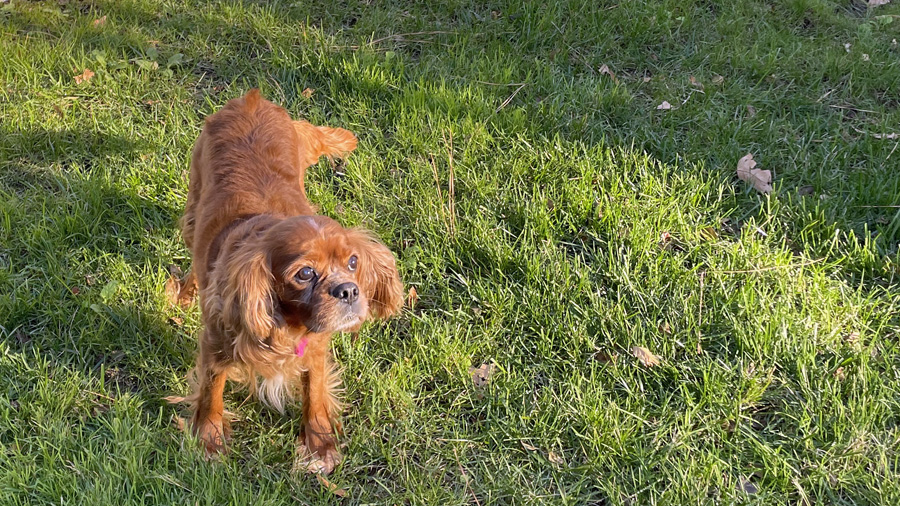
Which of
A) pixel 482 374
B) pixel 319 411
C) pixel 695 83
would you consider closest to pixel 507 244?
pixel 482 374

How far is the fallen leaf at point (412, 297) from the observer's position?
126 inches

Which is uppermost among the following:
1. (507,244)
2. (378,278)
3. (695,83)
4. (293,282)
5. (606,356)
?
(293,282)

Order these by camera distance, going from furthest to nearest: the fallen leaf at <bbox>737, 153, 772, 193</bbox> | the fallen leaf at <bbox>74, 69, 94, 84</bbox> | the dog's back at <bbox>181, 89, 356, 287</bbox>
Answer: the fallen leaf at <bbox>74, 69, 94, 84</bbox> < the fallen leaf at <bbox>737, 153, 772, 193</bbox> < the dog's back at <bbox>181, 89, 356, 287</bbox>

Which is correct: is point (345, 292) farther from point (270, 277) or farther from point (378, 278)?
point (378, 278)

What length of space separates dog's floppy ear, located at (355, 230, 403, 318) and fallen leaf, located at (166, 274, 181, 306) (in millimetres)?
1114

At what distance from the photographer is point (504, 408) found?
2822 mm

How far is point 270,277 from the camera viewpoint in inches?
85.7

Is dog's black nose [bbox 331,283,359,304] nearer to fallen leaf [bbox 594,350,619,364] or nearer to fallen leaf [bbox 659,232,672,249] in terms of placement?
fallen leaf [bbox 594,350,619,364]

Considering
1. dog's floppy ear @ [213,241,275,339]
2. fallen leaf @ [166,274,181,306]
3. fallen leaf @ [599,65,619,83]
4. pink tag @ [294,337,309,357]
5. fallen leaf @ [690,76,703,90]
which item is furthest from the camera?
fallen leaf @ [599,65,619,83]

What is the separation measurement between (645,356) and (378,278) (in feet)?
4.12

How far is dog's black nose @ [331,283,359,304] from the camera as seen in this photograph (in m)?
2.18

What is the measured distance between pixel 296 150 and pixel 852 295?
2739 millimetres

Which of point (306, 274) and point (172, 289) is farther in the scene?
point (172, 289)

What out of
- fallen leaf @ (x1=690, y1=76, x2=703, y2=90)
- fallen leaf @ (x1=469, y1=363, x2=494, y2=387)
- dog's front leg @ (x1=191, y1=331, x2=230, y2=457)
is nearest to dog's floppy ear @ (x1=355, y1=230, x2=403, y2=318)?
fallen leaf @ (x1=469, y1=363, x2=494, y2=387)
